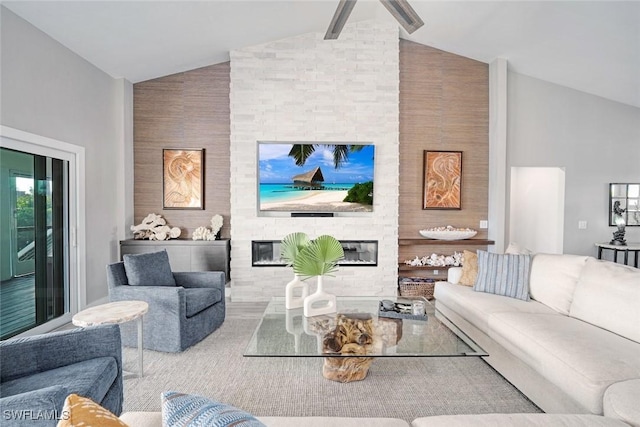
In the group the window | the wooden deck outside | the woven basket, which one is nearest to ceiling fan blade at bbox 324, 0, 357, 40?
the window

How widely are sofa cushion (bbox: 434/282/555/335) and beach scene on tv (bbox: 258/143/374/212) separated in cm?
177

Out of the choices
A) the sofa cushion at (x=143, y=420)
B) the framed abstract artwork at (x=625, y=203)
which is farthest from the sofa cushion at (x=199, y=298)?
the framed abstract artwork at (x=625, y=203)

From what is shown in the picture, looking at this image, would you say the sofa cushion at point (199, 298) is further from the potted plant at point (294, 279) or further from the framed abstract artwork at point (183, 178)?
the framed abstract artwork at point (183, 178)

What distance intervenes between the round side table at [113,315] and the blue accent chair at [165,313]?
0.33m

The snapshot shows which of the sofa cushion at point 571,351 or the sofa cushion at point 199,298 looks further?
the sofa cushion at point 199,298

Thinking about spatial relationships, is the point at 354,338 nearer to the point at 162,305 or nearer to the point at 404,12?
the point at 162,305

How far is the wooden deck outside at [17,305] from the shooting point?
122 inches

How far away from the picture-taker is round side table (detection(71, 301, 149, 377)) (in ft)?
7.36

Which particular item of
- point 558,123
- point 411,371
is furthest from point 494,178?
point 411,371

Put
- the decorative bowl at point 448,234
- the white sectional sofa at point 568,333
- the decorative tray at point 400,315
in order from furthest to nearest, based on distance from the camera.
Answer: the decorative bowl at point 448,234, the decorative tray at point 400,315, the white sectional sofa at point 568,333

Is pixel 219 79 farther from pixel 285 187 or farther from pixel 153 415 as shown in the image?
pixel 153 415

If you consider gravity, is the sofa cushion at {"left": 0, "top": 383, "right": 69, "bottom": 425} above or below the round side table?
above

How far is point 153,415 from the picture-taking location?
1.27 meters

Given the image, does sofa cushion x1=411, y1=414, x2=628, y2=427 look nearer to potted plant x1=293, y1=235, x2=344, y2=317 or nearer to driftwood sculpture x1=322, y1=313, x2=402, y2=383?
driftwood sculpture x1=322, y1=313, x2=402, y2=383
